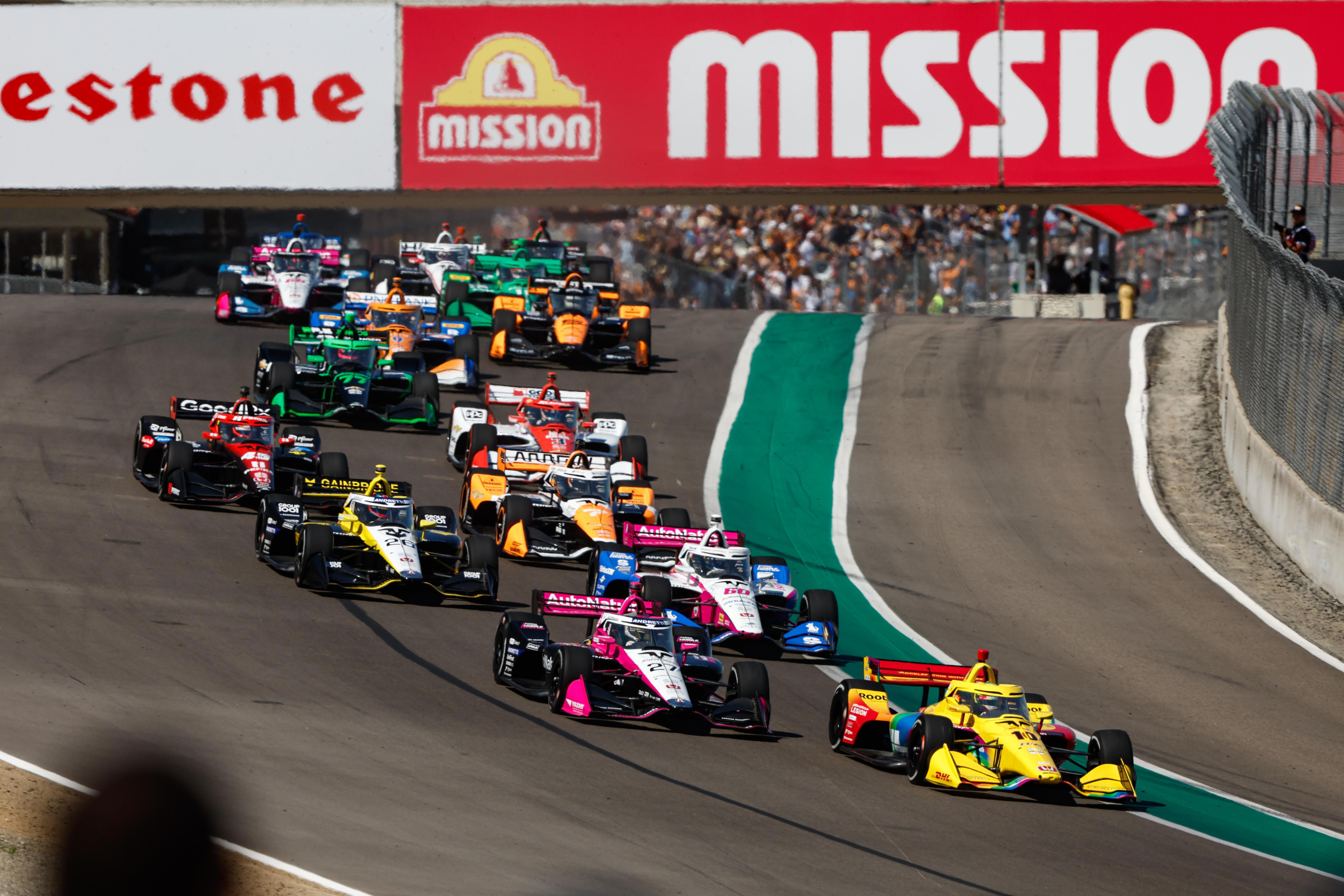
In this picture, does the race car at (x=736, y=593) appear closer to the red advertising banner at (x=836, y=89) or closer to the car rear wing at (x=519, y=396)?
the car rear wing at (x=519, y=396)

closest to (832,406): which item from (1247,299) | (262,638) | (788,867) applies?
(1247,299)

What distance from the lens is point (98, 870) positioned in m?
2.99

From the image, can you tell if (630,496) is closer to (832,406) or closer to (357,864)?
(832,406)

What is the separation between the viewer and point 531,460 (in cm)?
2303

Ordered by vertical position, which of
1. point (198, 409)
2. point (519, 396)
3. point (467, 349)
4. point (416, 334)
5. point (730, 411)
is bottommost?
point (730, 411)

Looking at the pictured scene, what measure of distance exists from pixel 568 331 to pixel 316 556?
14036mm

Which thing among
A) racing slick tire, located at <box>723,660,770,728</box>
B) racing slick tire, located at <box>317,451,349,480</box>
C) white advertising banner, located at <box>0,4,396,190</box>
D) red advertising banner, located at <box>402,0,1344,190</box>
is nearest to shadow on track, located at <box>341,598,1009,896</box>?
racing slick tire, located at <box>723,660,770,728</box>

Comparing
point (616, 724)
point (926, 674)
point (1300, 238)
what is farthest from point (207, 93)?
point (926, 674)

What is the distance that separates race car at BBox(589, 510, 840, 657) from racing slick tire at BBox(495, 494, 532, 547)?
6.64ft

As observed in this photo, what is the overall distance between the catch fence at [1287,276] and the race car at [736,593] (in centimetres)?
667

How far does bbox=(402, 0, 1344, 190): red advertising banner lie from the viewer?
36375 millimetres

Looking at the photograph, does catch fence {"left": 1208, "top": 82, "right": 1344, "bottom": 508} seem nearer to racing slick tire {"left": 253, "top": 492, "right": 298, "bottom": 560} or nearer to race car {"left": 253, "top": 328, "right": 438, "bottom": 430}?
racing slick tire {"left": 253, "top": 492, "right": 298, "bottom": 560}

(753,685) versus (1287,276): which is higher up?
(1287,276)

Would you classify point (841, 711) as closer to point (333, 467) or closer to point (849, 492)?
point (333, 467)
